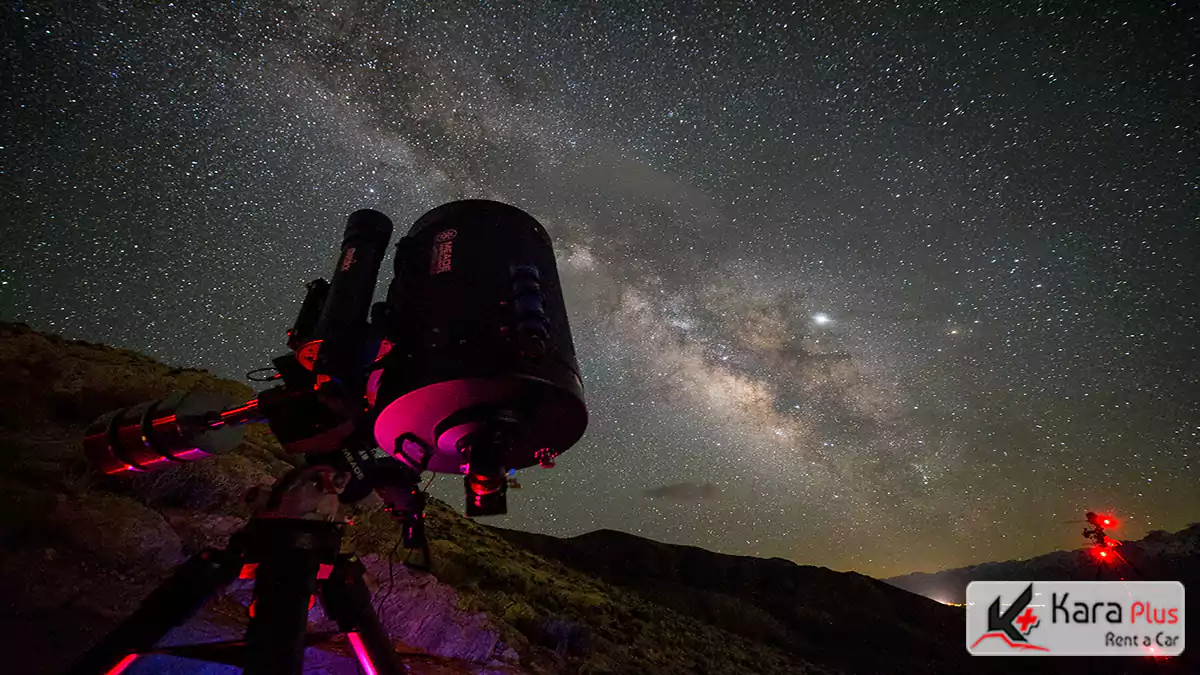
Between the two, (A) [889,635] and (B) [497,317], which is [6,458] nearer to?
(B) [497,317]

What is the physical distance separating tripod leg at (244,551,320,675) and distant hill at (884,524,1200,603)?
3080cm

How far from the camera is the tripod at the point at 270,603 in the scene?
5.40ft

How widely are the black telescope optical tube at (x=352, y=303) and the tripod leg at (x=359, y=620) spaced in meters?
0.77

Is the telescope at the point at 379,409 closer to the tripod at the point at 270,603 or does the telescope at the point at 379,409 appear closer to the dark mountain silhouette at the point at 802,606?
the tripod at the point at 270,603

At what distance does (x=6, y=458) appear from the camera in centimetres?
736

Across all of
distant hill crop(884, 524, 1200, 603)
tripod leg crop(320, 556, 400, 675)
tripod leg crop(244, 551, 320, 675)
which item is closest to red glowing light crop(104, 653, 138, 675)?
tripod leg crop(244, 551, 320, 675)

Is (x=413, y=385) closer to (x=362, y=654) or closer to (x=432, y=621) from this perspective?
(x=362, y=654)

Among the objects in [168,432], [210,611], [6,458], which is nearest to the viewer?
[168,432]

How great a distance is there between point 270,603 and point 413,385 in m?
1.02

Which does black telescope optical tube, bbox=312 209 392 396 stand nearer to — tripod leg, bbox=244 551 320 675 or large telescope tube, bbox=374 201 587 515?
large telescope tube, bbox=374 201 587 515

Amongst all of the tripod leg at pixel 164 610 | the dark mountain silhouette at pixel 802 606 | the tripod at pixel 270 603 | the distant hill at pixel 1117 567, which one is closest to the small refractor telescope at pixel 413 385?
the tripod at pixel 270 603

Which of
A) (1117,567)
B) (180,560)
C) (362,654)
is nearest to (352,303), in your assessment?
(362,654)

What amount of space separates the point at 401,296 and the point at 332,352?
2.24 ft

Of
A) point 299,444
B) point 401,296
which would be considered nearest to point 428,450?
point 299,444
